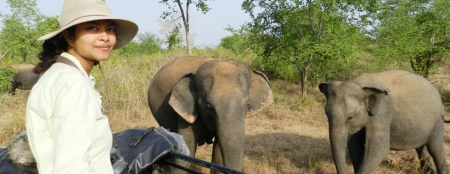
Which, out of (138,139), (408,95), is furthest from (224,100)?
(408,95)

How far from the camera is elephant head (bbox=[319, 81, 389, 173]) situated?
5.91 m

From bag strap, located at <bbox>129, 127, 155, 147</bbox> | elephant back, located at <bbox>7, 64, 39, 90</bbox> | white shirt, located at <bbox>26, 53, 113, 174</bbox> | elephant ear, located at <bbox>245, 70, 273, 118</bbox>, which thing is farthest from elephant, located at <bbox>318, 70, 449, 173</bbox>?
elephant back, located at <bbox>7, 64, 39, 90</bbox>

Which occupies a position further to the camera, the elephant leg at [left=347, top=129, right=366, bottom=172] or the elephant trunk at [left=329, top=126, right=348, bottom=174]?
the elephant leg at [left=347, top=129, right=366, bottom=172]

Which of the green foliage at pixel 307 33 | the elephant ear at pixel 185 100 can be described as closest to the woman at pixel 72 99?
the elephant ear at pixel 185 100

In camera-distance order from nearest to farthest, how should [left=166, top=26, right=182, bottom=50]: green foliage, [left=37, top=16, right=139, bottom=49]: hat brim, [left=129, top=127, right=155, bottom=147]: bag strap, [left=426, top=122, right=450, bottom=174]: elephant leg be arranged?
[left=37, top=16, right=139, bottom=49]: hat brim → [left=129, top=127, right=155, bottom=147]: bag strap → [left=426, top=122, right=450, bottom=174]: elephant leg → [left=166, top=26, right=182, bottom=50]: green foliage

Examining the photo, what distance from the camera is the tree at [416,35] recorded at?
13.3 meters

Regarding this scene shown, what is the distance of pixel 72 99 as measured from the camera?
141 centimetres

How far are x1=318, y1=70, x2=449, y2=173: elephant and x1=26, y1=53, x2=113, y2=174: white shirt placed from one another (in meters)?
Answer: 4.79

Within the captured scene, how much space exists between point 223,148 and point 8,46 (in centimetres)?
766

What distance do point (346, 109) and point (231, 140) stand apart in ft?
5.81

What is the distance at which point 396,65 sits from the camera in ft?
45.4

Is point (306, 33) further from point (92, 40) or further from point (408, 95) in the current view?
point (92, 40)

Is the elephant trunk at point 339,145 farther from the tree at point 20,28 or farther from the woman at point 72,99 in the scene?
the tree at point 20,28

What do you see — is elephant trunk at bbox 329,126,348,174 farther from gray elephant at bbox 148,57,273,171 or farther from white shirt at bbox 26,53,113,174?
white shirt at bbox 26,53,113,174
